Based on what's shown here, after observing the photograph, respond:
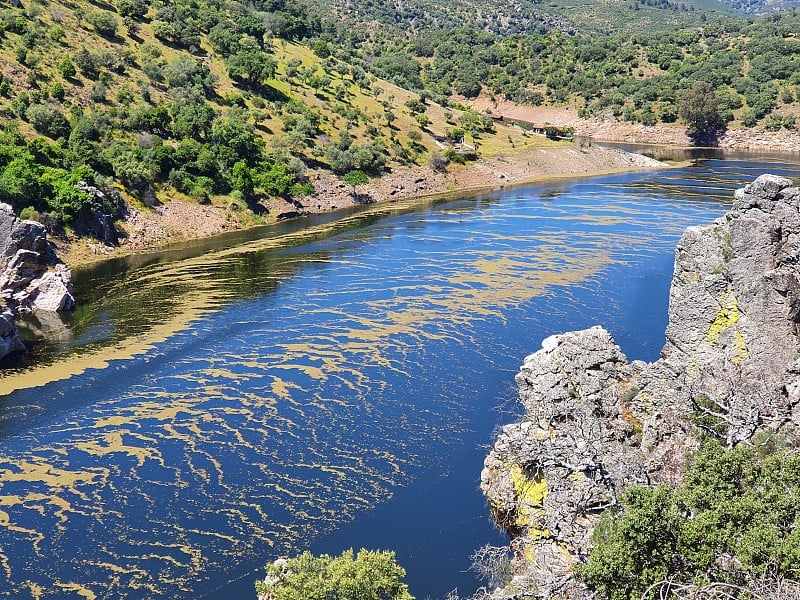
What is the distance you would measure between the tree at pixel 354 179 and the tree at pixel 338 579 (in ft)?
244

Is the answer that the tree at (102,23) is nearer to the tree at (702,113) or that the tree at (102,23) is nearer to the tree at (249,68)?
the tree at (249,68)

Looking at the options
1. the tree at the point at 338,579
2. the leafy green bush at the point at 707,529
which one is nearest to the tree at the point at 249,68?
the tree at the point at 338,579

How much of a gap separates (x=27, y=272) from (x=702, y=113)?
133m

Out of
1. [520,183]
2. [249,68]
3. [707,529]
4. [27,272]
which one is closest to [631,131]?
[520,183]

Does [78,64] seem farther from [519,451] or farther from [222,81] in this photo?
[519,451]

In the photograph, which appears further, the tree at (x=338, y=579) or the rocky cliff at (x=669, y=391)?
the rocky cliff at (x=669, y=391)

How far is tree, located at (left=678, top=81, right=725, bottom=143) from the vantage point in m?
150

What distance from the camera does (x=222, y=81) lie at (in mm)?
105625

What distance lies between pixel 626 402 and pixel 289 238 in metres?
52.5

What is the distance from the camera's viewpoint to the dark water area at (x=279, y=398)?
27.8 meters

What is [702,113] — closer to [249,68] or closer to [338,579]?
[249,68]

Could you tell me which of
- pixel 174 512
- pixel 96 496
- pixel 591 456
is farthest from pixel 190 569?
pixel 591 456

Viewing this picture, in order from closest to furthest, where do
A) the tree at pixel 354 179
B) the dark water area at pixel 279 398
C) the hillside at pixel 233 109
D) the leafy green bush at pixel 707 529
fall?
the leafy green bush at pixel 707 529 → the dark water area at pixel 279 398 → the hillside at pixel 233 109 → the tree at pixel 354 179

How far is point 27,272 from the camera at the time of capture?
52.8m
